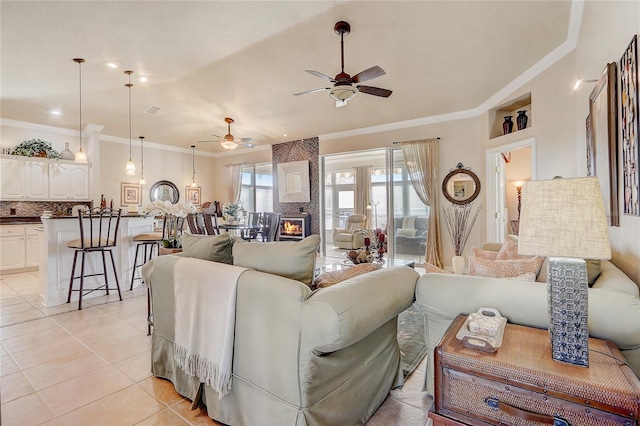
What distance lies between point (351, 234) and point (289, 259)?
638cm

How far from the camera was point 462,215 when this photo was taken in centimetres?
561

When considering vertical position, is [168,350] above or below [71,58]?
below

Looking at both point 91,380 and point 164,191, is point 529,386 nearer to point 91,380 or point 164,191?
point 91,380

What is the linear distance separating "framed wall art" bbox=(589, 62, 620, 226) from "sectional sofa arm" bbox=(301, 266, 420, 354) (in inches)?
60.9

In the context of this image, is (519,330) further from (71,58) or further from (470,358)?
(71,58)

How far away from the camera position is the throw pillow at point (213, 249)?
2076mm

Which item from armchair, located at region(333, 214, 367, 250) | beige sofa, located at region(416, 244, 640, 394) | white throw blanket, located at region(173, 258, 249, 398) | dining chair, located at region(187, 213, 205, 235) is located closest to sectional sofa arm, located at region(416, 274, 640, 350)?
beige sofa, located at region(416, 244, 640, 394)

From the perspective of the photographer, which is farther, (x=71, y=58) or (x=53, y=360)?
(x=71, y=58)

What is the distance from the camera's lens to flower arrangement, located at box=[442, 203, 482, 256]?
5.53m

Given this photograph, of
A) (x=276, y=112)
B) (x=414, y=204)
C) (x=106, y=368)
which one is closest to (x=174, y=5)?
(x=276, y=112)

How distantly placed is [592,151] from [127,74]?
5.84 m

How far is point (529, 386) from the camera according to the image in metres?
1.07

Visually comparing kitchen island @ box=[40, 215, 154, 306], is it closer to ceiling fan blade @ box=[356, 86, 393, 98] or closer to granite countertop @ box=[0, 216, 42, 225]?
granite countertop @ box=[0, 216, 42, 225]

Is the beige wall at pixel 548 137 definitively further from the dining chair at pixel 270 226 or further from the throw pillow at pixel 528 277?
the dining chair at pixel 270 226
